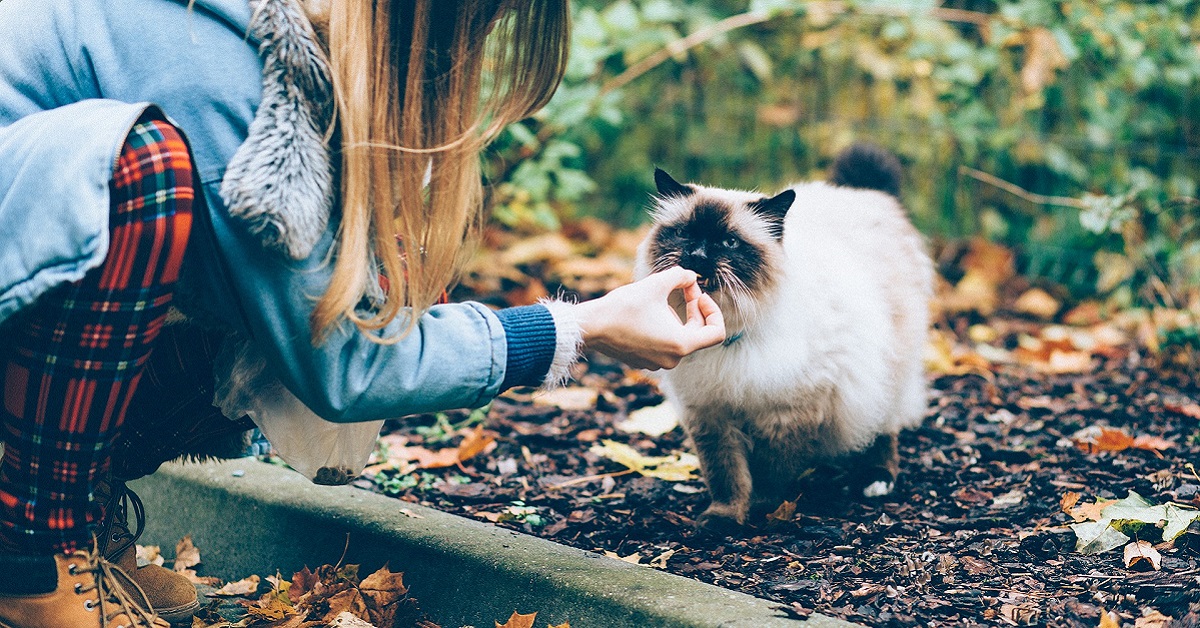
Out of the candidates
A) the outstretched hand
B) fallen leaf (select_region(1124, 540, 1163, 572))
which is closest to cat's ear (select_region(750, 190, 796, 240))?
the outstretched hand

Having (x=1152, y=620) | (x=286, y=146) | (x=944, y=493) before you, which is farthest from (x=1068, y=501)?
(x=286, y=146)

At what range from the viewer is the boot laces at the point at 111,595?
184cm

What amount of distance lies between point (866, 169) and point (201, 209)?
222cm

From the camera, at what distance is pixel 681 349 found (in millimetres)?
1908

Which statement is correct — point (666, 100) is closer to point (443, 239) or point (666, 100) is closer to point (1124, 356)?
point (1124, 356)

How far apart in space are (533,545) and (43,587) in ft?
2.91

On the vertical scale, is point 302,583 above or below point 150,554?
above

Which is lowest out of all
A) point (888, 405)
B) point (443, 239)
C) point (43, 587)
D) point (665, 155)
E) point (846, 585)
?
point (43, 587)

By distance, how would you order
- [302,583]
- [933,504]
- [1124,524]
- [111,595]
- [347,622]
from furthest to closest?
1. [933,504]
2. [302,583]
3. [1124,524]
4. [347,622]
5. [111,595]

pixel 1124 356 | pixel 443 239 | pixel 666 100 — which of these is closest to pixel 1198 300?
pixel 1124 356

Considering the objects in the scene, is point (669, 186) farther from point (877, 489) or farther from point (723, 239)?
point (877, 489)

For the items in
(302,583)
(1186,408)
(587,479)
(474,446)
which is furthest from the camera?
(1186,408)

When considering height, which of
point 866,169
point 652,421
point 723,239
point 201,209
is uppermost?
point 866,169

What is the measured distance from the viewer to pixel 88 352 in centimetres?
168
